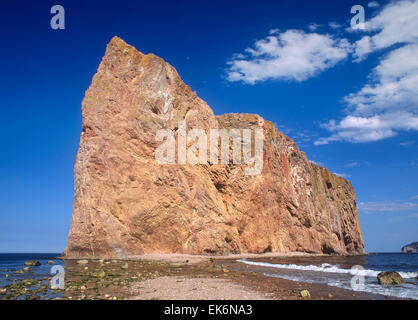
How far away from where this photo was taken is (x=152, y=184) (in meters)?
37.0

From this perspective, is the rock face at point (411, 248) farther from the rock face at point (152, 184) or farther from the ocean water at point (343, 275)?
the ocean water at point (343, 275)

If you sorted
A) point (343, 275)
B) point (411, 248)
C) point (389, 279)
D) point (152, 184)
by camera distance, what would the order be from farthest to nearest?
point (411, 248)
point (152, 184)
point (343, 275)
point (389, 279)

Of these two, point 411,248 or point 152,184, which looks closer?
point 152,184

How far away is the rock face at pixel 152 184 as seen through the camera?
34.5 meters

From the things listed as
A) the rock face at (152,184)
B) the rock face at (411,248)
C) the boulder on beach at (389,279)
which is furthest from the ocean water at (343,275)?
the rock face at (411,248)

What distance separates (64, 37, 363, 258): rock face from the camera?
34469mm

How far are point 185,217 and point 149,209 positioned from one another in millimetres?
4944

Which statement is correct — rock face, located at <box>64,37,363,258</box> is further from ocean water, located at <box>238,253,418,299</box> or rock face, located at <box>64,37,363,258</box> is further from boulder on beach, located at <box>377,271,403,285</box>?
boulder on beach, located at <box>377,271,403,285</box>

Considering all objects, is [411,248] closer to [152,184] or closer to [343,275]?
[152,184]

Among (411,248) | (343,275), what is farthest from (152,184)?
(411,248)

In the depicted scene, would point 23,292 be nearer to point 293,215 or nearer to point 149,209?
point 149,209

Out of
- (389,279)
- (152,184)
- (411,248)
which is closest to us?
(389,279)

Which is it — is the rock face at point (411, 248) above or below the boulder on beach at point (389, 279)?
below

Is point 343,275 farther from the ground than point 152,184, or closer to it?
closer to it
